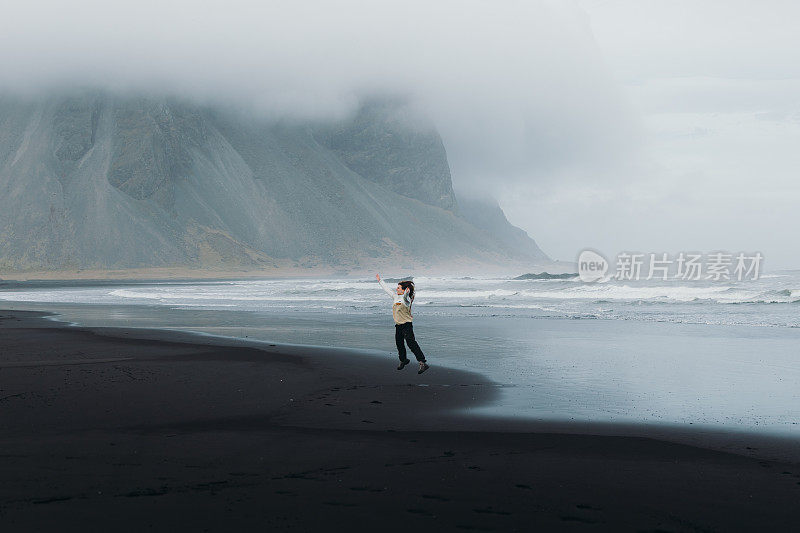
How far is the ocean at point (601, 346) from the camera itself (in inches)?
424

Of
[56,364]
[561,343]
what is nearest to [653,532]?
[56,364]

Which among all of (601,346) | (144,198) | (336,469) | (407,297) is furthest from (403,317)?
(144,198)

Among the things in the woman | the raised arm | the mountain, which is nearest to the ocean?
the woman

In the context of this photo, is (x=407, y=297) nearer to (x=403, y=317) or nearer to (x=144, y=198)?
(x=403, y=317)

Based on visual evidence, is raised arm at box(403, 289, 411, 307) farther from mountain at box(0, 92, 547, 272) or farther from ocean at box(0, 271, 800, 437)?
mountain at box(0, 92, 547, 272)

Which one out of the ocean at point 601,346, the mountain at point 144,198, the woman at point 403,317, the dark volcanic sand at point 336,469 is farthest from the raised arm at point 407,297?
the mountain at point 144,198

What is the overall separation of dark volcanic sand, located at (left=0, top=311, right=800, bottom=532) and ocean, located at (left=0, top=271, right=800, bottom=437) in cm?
165

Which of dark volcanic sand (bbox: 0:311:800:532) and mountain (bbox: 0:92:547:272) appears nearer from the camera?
Answer: dark volcanic sand (bbox: 0:311:800:532)

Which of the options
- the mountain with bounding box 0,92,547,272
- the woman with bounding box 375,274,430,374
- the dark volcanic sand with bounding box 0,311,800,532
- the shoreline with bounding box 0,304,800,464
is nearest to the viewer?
the dark volcanic sand with bounding box 0,311,800,532

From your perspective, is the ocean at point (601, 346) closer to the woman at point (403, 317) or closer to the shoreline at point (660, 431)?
the shoreline at point (660, 431)

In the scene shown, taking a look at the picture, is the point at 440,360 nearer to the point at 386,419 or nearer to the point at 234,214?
the point at 386,419

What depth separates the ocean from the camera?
1077 cm

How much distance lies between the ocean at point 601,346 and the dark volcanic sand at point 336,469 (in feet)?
5.42

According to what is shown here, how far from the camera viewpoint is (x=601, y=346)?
63.7 feet
